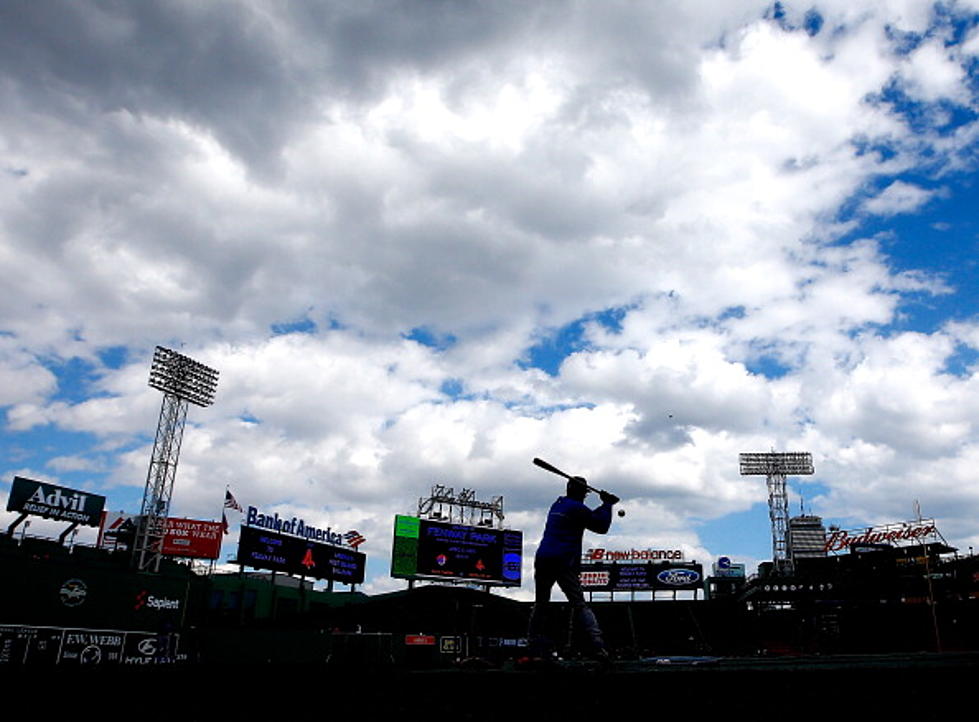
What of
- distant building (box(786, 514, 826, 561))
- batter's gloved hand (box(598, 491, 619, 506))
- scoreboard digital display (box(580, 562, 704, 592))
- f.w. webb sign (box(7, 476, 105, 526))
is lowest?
batter's gloved hand (box(598, 491, 619, 506))

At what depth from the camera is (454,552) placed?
54.4 meters

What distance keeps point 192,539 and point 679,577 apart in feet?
132

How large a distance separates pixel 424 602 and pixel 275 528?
490 inches

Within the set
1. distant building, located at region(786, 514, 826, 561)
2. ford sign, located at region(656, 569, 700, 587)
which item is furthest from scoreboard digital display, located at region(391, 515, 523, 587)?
distant building, located at region(786, 514, 826, 561)

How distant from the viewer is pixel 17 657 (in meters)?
28.5

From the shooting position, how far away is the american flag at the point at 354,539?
61.4 m

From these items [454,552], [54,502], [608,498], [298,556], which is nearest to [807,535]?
[454,552]

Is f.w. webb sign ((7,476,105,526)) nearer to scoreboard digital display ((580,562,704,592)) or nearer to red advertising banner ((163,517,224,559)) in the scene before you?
red advertising banner ((163,517,224,559))

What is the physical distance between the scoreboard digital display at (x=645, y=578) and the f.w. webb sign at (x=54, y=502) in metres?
37.0

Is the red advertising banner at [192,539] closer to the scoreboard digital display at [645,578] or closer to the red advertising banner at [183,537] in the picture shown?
the red advertising banner at [183,537]

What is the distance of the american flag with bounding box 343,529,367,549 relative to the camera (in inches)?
2419

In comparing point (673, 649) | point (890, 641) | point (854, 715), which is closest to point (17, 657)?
point (854, 715)

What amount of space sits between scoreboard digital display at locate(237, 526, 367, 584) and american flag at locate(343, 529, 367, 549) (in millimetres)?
653

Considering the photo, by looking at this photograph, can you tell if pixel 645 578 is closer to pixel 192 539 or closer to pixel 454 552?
pixel 454 552
